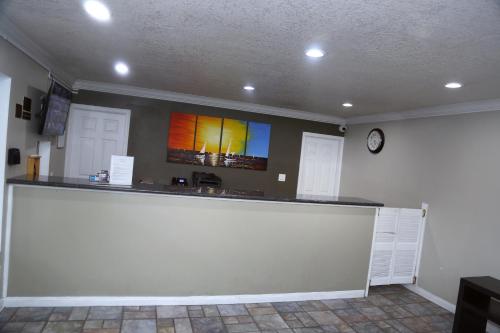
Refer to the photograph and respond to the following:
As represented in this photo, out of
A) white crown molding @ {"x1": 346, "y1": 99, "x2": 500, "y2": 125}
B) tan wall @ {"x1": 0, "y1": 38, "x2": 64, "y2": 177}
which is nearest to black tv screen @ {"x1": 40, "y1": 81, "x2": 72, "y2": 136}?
tan wall @ {"x1": 0, "y1": 38, "x2": 64, "y2": 177}

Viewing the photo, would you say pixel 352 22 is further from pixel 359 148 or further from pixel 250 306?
pixel 359 148

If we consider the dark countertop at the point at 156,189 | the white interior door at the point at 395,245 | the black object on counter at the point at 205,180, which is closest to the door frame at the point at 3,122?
the dark countertop at the point at 156,189

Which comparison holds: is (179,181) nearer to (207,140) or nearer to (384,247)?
(207,140)

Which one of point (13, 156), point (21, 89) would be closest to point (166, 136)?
point (21, 89)

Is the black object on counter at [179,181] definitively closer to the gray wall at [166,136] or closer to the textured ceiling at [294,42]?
the gray wall at [166,136]

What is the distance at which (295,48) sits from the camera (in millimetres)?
2500

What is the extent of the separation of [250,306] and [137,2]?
2853 mm

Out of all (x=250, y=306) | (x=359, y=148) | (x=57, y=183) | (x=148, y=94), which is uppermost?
(x=148, y=94)

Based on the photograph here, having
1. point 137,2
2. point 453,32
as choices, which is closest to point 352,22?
point 453,32

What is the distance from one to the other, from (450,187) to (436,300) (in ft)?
4.56

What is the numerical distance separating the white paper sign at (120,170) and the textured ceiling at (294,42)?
1.01m

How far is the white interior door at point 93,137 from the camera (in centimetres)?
500

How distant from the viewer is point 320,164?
6.28 m

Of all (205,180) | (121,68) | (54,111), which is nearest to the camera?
(54,111)
